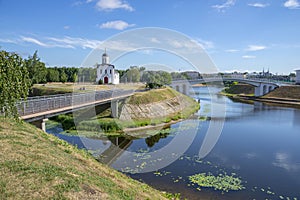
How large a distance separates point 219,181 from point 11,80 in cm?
1260

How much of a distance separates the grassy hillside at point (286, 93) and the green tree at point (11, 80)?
65090mm

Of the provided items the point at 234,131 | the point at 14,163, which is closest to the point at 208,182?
the point at 14,163

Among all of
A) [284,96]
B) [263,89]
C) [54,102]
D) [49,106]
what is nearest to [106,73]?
[54,102]

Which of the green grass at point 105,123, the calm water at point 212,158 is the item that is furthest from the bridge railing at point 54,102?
the calm water at point 212,158

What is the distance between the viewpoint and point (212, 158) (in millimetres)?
18125

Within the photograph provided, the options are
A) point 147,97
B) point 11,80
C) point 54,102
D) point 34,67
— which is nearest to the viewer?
point 11,80

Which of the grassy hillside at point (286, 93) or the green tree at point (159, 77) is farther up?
the green tree at point (159, 77)

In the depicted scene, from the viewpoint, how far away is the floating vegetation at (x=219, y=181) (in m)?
13.4

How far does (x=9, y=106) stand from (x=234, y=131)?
79.2ft

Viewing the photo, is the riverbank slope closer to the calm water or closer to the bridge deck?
the calm water

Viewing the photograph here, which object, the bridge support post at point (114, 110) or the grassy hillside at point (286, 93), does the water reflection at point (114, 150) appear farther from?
the grassy hillside at point (286, 93)

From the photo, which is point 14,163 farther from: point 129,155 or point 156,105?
point 156,105

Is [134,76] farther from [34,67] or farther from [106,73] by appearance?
[34,67]

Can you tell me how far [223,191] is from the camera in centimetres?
1293
